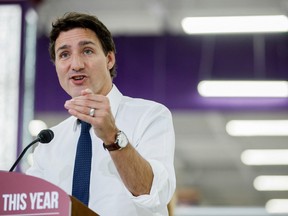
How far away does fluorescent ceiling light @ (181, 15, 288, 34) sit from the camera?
7625 mm

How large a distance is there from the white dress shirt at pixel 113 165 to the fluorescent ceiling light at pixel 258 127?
8.67 metres

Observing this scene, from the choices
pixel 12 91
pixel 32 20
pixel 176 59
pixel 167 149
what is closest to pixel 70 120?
pixel 167 149

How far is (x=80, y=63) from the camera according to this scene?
2.26 metres

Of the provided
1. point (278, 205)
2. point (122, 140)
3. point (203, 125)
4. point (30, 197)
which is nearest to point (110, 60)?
point (122, 140)

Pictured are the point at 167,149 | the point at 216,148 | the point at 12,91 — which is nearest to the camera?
the point at 167,149

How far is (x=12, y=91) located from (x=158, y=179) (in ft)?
13.1

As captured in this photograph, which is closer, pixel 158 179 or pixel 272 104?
pixel 158 179

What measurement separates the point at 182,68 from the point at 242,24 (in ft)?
2.44

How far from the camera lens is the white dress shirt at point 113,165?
213 cm

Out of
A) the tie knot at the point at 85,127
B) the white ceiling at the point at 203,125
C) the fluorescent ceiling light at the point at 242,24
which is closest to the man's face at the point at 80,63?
the tie knot at the point at 85,127

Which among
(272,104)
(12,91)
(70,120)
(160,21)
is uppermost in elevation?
(160,21)

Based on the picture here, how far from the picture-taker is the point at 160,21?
9141 mm

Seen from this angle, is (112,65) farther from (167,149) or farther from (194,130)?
(194,130)

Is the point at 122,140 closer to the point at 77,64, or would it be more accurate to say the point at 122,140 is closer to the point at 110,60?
the point at 77,64
